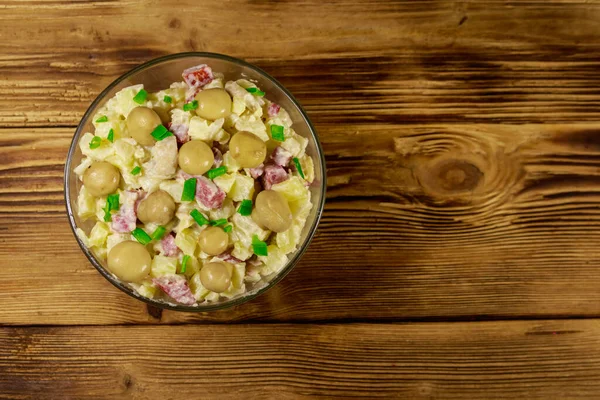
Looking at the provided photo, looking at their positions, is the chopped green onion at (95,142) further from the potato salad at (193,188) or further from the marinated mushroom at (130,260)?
the marinated mushroom at (130,260)

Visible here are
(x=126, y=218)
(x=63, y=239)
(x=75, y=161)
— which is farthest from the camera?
(x=63, y=239)

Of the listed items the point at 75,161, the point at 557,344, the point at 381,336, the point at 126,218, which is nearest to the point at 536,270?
the point at 557,344

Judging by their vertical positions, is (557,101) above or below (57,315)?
above

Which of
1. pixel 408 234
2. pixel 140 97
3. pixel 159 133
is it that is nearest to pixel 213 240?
pixel 159 133

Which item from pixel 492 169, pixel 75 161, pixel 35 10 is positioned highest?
pixel 492 169

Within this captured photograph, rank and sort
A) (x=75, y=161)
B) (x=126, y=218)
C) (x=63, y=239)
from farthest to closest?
(x=63, y=239)
(x=75, y=161)
(x=126, y=218)

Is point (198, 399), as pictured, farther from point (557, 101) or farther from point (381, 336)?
point (557, 101)
